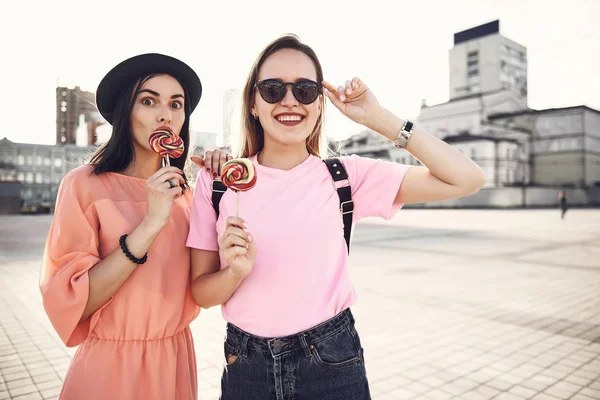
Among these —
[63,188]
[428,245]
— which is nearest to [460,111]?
[428,245]

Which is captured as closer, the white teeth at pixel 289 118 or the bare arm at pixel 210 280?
the bare arm at pixel 210 280

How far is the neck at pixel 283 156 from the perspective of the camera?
2.03m

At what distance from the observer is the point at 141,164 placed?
7.23 feet

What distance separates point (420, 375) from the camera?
171 inches

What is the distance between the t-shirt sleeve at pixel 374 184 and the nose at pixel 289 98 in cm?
36

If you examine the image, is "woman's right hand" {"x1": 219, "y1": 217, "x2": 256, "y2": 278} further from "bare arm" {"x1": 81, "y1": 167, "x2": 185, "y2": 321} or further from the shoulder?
the shoulder

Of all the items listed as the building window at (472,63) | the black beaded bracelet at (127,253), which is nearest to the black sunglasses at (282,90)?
the black beaded bracelet at (127,253)

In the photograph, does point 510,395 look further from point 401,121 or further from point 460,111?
point 460,111

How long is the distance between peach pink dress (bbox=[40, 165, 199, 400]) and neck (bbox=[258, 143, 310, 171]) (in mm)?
572

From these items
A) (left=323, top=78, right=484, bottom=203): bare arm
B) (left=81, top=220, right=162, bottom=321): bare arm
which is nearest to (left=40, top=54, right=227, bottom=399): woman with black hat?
(left=81, top=220, right=162, bottom=321): bare arm

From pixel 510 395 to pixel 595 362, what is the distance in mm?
1536

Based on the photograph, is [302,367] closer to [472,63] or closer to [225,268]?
[225,268]

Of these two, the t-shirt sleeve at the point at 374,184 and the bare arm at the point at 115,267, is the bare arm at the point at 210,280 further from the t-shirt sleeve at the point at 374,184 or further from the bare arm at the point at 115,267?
the t-shirt sleeve at the point at 374,184

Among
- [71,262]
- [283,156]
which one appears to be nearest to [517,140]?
[283,156]
